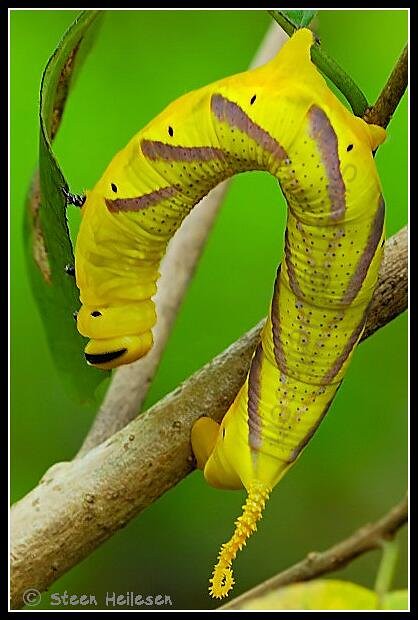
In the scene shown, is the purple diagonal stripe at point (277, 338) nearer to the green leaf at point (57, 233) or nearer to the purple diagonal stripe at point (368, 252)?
the purple diagonal stripe at point (368, 252)

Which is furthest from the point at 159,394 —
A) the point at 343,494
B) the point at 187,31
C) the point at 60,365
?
the point at 187,31

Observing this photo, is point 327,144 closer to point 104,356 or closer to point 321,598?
point 104,356

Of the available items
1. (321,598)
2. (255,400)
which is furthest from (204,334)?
(321,598)

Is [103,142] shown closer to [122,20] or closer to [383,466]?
[122,20]

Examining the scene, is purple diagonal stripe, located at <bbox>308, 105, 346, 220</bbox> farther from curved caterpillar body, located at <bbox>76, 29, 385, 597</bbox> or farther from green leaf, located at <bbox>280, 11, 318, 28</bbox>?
green leaf, located at <bbox>280, 11, 318, 28</bbox>

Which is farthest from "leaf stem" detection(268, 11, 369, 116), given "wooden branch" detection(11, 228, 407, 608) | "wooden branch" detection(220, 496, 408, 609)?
"wooden branch" detection(220, 496, 408, 609)
